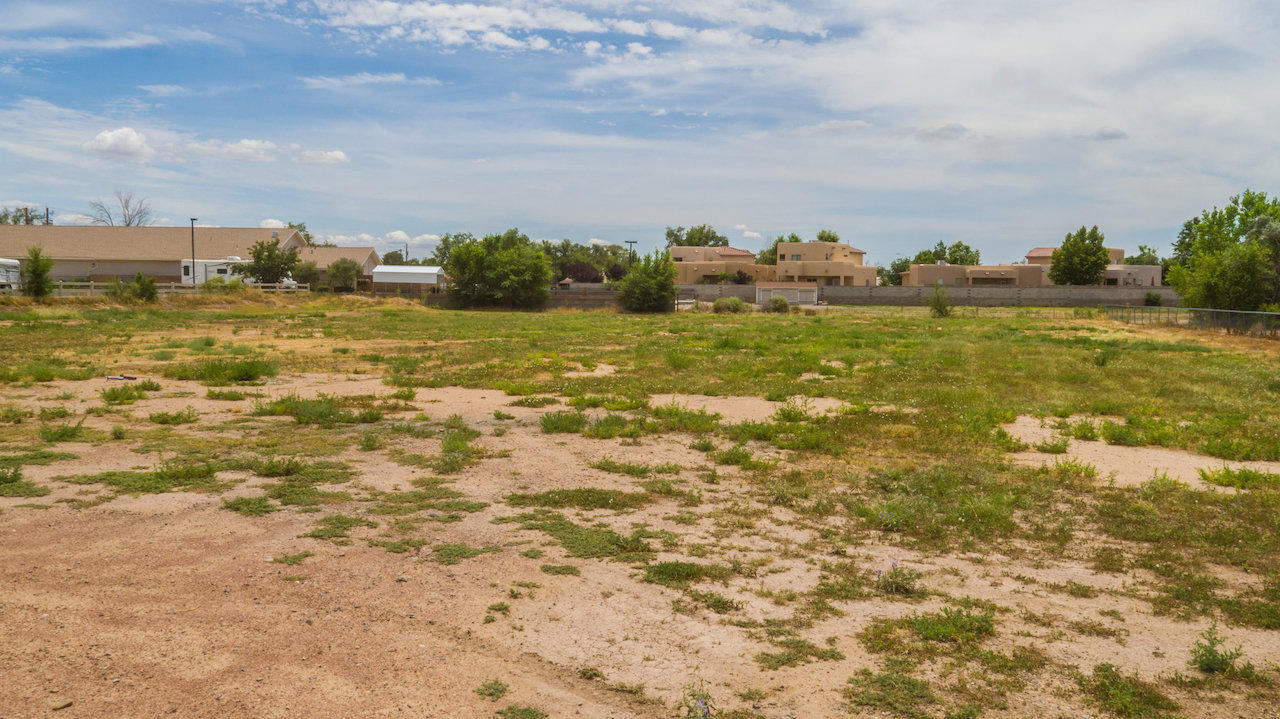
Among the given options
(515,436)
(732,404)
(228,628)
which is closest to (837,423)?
(732,404)

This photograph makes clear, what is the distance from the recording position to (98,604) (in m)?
5.25

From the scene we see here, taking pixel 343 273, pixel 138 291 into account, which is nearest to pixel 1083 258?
pixel 343 273

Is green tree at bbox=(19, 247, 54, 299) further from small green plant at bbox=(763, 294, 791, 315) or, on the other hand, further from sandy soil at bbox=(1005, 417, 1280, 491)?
sandy soil at bbox=(1005, 417, 1280, 491)

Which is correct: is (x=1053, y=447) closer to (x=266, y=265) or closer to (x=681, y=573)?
(x=681, y=573)

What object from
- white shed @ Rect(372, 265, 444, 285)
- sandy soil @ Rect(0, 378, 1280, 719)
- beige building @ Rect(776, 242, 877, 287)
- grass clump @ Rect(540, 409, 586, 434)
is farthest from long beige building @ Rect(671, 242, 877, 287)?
sandy soil @ Rect(0, 378, 1280, 719)

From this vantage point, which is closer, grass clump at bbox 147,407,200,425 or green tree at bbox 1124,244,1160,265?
grass clump at bbox 147,407,200,425

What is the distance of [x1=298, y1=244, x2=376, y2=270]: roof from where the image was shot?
89062 millimetres

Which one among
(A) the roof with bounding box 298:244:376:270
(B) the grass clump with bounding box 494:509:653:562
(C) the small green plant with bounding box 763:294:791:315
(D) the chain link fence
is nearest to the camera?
(B) the grass clump with bounding box 494:509:653:562

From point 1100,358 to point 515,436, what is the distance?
716 inches

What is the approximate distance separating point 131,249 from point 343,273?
20003 mm

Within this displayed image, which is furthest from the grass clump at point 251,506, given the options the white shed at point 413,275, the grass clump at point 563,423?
the white shed at point 413,275

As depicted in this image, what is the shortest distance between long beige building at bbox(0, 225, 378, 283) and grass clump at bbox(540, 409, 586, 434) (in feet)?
228

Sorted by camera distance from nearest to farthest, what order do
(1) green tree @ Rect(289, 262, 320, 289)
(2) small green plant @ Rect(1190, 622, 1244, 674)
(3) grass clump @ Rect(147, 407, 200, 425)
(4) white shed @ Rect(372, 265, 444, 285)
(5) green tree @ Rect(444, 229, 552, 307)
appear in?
(2) small green plant @ Rect(1190, 622, 1244, 674) → (3) grass clump @ Rect(147, 407, 200, 425) → (5) green tree @ Rect(444, 229, 552, 307) → (1) green tree @ Rect(289, 262, 320, 289) → (4) white shed @ Rect(372, 265, 444, 285)

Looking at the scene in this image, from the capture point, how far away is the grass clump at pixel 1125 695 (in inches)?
174
